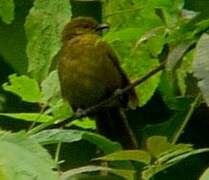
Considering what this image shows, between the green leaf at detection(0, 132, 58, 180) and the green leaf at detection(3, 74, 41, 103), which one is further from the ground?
the green leaf at detection(0, 132, 58, 180)

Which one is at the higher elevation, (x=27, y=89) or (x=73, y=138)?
→ (x=73, y=138)

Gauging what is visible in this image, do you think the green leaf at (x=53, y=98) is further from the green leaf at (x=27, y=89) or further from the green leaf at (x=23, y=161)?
the green leaf at (x=23, y=161)

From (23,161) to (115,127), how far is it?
2209mm

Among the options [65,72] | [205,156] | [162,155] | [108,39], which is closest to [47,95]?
[108,39]

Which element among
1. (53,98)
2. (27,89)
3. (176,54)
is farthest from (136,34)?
(27,89)

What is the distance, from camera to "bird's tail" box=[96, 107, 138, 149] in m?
2.72

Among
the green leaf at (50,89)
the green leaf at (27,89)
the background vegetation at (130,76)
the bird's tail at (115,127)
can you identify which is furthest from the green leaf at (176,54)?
Answer: the bird's tail at (115,127)

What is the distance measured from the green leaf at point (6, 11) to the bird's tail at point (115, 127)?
1.26 meters

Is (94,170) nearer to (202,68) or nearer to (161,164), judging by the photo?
(161,164)

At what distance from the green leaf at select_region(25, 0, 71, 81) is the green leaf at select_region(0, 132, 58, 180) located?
33 cm

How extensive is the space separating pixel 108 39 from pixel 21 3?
0.93 meters

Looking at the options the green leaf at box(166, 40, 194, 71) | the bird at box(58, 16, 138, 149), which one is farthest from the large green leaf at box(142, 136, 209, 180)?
the bird at box(58, 16, 138, 149)

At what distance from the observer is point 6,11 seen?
1.39 m

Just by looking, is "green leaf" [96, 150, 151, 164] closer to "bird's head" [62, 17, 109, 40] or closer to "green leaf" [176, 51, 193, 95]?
"green leaf" [176, 51, 193, 95]
